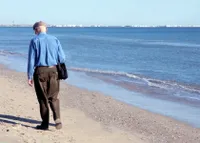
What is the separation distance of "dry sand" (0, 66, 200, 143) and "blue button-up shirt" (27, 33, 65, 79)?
3.41 feet

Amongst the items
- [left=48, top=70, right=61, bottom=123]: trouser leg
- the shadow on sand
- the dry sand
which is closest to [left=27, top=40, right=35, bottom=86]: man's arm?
[left=48, top=70, right=61, bottom=123]: trouser leg

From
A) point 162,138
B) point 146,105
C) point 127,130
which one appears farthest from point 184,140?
point 146,105

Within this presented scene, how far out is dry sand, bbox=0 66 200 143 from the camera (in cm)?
693

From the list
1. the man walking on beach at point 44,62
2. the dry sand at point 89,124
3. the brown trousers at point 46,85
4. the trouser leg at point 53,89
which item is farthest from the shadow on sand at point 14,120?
the man walking on beach at point 44,62

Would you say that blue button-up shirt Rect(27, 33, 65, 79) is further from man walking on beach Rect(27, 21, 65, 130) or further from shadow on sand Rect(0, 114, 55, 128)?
shadow on sand Rect(0, 114, 55, 128)

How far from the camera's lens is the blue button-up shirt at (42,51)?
22.5ft

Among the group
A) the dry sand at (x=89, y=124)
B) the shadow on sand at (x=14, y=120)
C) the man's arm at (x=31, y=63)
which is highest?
the man's arm at (x=31, y=63)

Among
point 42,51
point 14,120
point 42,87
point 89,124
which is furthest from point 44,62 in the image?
point 89,124

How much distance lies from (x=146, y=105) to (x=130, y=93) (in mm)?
2378

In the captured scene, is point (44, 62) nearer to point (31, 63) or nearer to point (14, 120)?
point (31, 63)

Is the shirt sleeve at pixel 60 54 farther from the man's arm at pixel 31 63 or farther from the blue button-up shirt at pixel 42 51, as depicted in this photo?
the man's arm at pixel 31 63

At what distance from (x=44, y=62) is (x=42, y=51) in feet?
0.58

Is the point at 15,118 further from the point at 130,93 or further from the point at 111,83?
the point at 111,83

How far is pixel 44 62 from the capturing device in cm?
691
